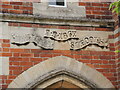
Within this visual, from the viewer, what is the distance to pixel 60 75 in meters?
5.36

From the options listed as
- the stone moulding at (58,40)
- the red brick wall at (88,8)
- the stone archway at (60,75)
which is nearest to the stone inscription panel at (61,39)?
the stone moulding at (58,40)

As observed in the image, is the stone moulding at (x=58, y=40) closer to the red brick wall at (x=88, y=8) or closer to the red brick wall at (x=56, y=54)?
the red brick wall at (x=56, y=54)

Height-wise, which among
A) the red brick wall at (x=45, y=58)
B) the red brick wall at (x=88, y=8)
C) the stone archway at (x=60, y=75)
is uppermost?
the red brick wall at (x=88, y=8)

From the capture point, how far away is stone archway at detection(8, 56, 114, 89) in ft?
17.0

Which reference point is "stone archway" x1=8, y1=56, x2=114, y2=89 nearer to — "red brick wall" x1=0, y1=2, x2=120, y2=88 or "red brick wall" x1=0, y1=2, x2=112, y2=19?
"red brick wall" x1=0, y1=2, x2=120, y2=88

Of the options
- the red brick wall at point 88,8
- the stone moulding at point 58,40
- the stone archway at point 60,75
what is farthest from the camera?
the red brick wall at point 88,8

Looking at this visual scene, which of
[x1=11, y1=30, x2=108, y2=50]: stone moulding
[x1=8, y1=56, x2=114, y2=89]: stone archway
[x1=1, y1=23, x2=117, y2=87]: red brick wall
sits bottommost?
[x1=8, y1=56, x2=114, y2=89]: stone archway

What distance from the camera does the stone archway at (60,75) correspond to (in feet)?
17.0

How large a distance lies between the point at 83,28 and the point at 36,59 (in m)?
1.11

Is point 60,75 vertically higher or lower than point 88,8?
lower

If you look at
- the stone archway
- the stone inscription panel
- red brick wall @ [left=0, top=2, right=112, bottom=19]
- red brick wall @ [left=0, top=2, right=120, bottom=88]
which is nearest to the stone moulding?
the stone inscription panel

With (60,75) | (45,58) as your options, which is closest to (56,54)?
(45,58)

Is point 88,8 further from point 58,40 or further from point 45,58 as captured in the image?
point 45,58

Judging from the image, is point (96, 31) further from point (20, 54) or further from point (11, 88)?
point (11, 88)
